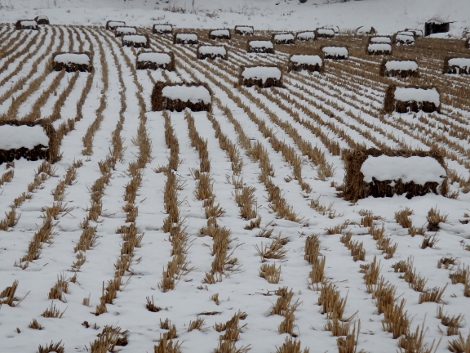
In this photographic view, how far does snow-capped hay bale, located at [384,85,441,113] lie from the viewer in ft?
35.1

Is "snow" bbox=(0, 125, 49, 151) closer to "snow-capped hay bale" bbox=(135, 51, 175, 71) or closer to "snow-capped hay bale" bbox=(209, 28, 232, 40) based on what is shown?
"snow-capped hay bale" bbox=(135, 51, 175, 71)

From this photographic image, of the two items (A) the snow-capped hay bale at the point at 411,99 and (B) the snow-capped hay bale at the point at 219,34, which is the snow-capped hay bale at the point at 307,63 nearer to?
(A) the snow-capped hay bale at the point at 411,99

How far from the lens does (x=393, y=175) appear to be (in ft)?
18.5

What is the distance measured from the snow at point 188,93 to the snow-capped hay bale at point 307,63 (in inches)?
269

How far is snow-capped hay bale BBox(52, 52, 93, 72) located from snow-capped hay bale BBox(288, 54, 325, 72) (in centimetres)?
649

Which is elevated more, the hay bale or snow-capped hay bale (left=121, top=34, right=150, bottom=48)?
snow-capped hay bale (left=121, top=34, right=150, bottom=48)

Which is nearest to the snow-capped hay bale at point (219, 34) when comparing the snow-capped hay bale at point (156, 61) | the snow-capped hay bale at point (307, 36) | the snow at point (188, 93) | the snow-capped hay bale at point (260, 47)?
the snow-capped hay bale at point (307, 36)

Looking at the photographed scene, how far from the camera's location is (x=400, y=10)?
4044 centimetres

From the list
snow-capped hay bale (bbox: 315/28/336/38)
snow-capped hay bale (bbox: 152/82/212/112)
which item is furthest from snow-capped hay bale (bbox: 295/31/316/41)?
snow-capped hay bale (bbox: 152/82/212/112)

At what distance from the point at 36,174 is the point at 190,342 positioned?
4.06 meters

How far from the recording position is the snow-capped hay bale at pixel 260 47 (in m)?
21.9

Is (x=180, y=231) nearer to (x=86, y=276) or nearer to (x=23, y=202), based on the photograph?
(x=86, y=276)

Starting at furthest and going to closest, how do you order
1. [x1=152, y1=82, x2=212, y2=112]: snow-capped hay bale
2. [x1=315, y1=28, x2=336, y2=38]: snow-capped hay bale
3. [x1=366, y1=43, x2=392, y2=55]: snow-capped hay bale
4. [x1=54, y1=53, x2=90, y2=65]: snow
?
1. [x1=315, y1=28, x2=336, y2=38]: snow-capped hay bale
2. [x1=366, y1=43, x2=392, y2=55]: snow-capped hay bale
3. [x1=54, y1=53, x2=90, y2=65]: snow
4. [x1=152, y1=82, x2=212, y2=112]: snow-capped hay bale

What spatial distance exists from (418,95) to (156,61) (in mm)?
8749
